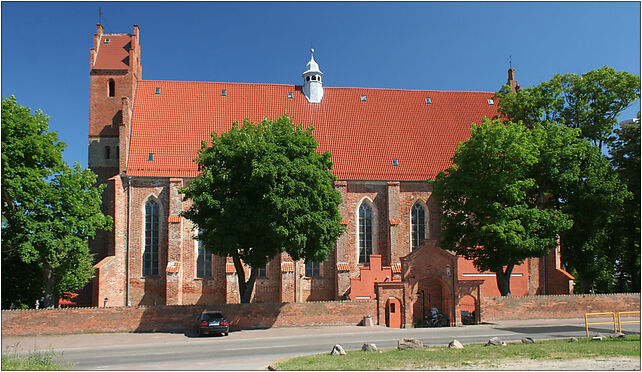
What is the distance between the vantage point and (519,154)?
3069cm

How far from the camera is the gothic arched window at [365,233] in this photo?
3825cm

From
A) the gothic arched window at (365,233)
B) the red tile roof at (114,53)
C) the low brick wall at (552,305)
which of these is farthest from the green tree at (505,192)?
the red tile roof at (114,53)

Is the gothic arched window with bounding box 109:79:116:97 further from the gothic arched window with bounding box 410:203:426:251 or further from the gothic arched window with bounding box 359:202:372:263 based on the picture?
the gothic arched window with bounding box 410:203:426:251

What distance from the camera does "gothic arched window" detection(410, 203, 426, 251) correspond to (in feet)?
127

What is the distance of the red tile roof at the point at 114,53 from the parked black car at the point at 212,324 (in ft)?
70.5

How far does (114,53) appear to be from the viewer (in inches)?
1610

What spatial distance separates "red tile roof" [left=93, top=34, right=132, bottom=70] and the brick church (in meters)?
0.07

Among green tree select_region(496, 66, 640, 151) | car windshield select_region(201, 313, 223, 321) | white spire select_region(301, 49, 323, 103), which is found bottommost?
car windshield select_region(201, 313, 223, 321)

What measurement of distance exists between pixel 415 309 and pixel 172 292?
47.4 feet

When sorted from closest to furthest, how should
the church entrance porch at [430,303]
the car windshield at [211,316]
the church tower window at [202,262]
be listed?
the car windshield at [211,316] < the church entrance porch at [430,303] < the church tower window at [202,262]

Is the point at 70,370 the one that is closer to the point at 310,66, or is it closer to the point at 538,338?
the point at 538,338

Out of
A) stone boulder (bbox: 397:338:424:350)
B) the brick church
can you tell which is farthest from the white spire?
stone boulder (bbox: 397:338:424:350)

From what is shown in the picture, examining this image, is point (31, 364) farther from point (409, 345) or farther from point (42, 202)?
point (42, 202)

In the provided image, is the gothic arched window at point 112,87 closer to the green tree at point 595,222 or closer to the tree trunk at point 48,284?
the tree trunk at point 48,284
